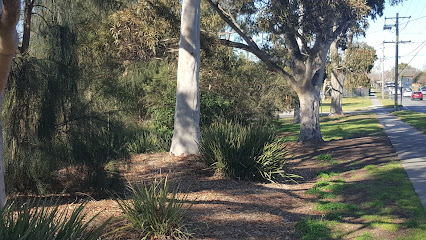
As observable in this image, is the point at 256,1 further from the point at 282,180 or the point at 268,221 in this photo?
the point at 268,221

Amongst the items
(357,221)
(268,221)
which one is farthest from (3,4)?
(357,221)

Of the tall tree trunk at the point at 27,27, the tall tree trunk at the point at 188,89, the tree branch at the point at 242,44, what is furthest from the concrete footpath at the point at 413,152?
the tall tree trunk at the point at 27,27

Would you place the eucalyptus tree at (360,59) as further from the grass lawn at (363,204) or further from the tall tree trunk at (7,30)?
the tall tree trunk at (7,30)

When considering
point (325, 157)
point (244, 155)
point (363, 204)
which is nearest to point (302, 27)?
point (325, 157)

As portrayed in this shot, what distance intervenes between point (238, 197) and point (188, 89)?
4834 mm

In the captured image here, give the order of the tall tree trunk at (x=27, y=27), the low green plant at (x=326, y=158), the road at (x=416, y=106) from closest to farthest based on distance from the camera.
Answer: the tall tree trunk at (x=27, y=27) < the low green plant at (x=326, y=158) < the road at (x=416, y=106)

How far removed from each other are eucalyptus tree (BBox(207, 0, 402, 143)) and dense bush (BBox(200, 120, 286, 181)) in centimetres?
570

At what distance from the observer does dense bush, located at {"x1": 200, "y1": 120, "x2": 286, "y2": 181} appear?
10.4 m

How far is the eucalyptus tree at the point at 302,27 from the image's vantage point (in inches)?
600

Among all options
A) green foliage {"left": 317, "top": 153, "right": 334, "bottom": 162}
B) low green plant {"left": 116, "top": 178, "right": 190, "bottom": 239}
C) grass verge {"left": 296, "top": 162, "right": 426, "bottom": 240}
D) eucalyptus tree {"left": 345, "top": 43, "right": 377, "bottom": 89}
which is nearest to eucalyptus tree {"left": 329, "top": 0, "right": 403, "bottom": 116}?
eucalyptus tree {"left": 345, "top": 43, "right": 377, "bottom": 89}

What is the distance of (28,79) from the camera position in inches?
307

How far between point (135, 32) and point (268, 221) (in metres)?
8.83

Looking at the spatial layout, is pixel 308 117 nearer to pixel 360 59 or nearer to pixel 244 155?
pixel 244 155

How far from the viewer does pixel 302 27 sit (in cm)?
1609
